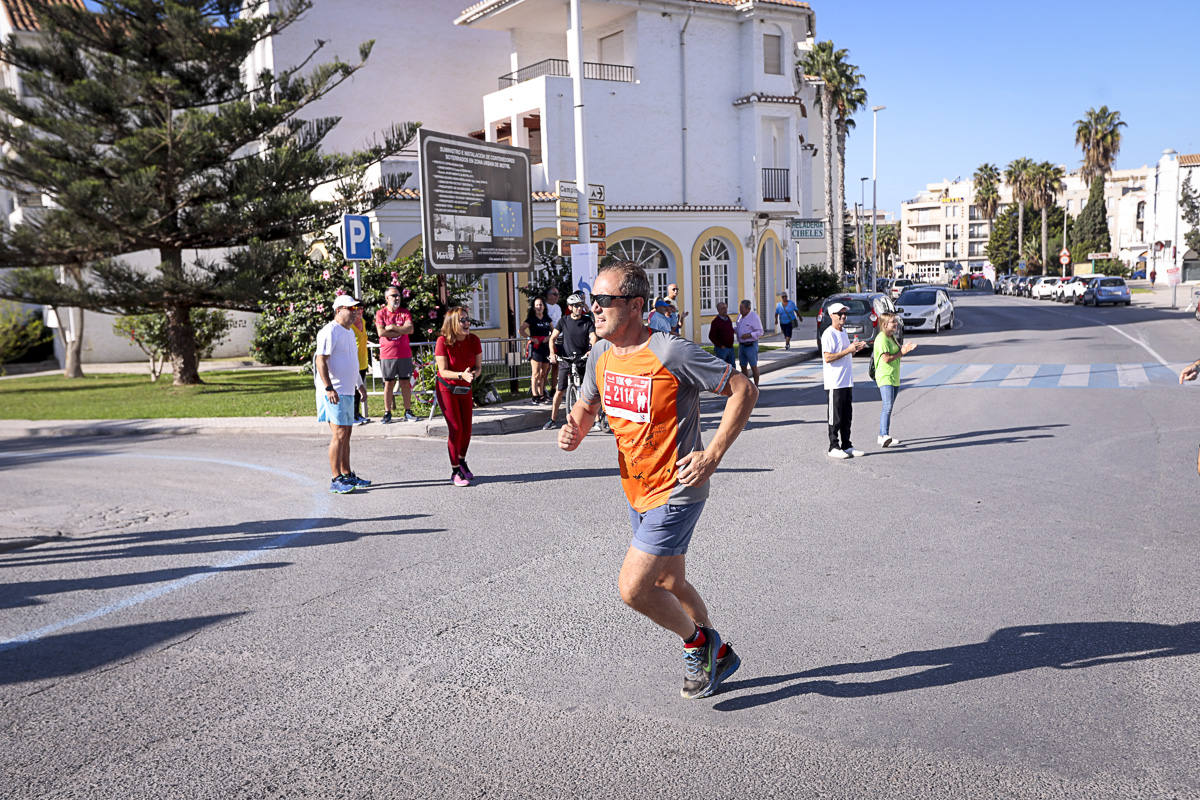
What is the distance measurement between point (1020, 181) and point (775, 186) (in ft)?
241

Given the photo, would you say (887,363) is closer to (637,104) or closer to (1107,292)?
(637,104)

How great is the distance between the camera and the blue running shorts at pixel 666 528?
402 cm

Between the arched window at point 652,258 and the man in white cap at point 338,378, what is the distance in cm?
2086

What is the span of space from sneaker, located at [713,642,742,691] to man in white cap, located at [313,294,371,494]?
564cm

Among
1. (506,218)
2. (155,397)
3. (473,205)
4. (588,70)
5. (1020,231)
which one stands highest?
(588,70)

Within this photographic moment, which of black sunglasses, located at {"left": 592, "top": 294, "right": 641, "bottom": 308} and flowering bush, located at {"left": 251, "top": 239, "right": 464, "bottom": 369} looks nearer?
black sunglasses, located at {"left": 592, "top": 294, "right": 641, "bottom": 308}

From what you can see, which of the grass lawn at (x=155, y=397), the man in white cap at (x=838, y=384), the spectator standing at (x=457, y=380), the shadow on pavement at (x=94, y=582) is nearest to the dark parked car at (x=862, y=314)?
the grass lawn at (x=155, y=397)

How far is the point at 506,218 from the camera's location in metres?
18.5

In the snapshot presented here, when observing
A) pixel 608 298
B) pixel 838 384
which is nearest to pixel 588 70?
pixel 838 384

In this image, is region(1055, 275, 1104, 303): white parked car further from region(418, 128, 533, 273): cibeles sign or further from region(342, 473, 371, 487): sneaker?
region(342, 473, 371, 487): sneaker

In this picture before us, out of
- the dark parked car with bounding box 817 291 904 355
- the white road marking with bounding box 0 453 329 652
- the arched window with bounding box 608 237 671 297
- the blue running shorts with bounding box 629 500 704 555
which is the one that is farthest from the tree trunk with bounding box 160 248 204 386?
the blue running shorts with bounding box 629 500 704 555

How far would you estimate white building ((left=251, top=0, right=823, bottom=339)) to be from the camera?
2922 centimetres

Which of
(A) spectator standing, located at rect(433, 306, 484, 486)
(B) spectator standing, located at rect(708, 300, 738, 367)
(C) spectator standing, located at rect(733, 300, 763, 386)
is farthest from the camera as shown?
(C) spectator standing, located at rect(733, 300, 763, 386)

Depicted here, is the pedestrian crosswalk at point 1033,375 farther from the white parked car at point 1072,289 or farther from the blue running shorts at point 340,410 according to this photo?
the white parked car at point 1072,289
